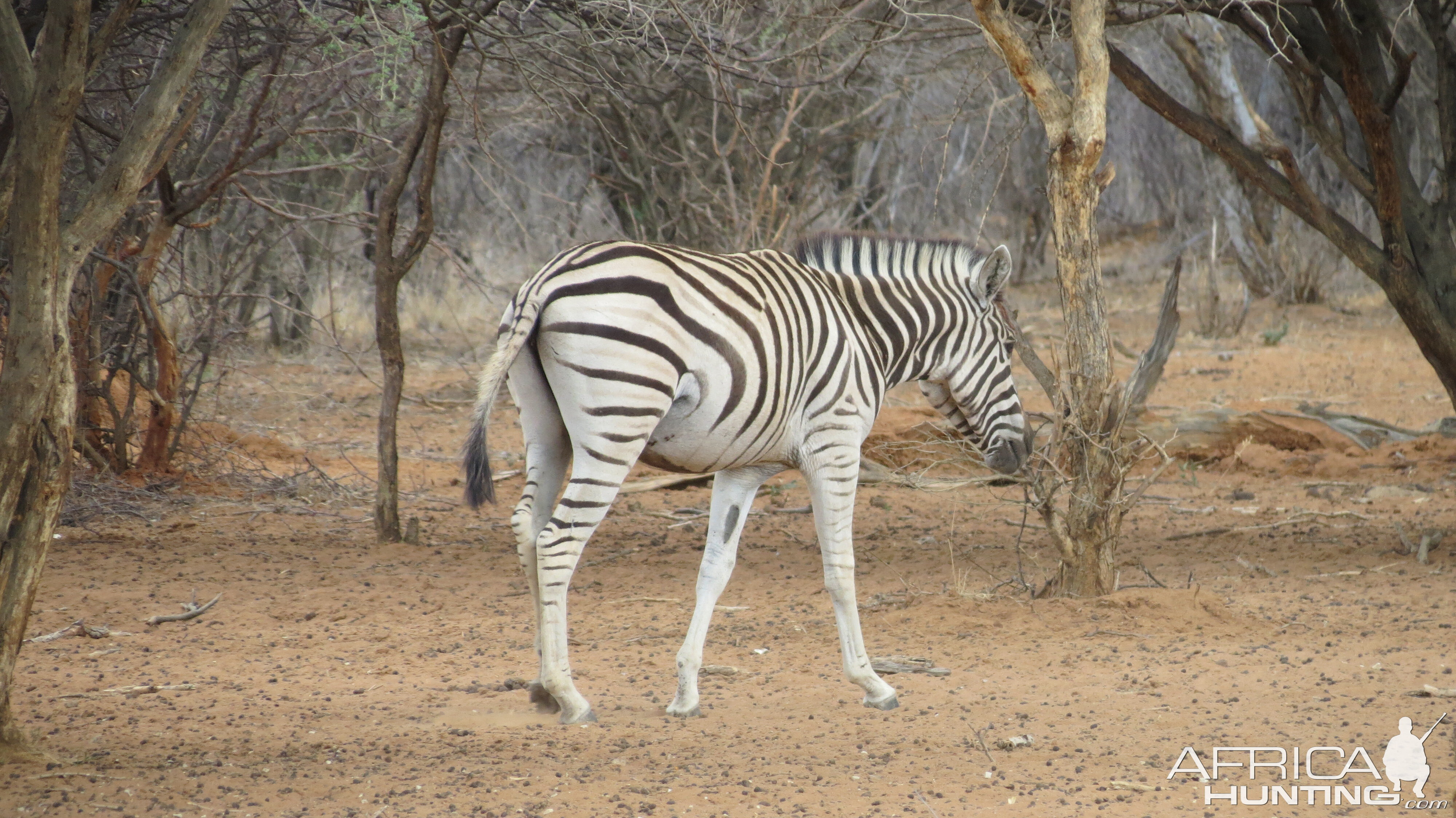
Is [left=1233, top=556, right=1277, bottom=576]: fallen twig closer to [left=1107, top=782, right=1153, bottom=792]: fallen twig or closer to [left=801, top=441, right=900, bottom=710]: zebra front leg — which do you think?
[left=801, top=441, right=900, bottom=710]: zebra front leg

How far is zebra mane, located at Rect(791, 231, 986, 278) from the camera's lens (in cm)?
542

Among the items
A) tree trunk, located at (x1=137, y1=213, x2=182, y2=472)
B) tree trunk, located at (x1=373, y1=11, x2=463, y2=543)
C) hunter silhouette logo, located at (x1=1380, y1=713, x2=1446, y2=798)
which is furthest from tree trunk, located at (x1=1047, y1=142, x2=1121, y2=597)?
tree trunk, located at (x1=137, y1=213, x2=182, y2=472)

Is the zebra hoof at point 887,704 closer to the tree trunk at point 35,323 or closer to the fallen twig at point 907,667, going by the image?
the fallen twig at point 907,667

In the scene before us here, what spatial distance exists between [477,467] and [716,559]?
105 cm

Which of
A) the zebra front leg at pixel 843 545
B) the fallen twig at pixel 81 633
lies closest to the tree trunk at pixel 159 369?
the fallen twig at pixel 81 633

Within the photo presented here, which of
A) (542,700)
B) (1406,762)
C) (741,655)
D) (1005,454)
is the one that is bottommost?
(741,655)

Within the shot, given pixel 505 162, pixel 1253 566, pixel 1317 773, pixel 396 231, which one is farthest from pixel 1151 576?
pixel 505 162

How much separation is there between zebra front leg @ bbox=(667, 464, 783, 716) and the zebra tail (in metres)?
0.95

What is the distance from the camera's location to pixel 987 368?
5621 millimetres

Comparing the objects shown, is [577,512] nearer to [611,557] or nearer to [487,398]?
[487,398]


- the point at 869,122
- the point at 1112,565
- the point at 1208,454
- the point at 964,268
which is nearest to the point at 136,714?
the point at 964,268

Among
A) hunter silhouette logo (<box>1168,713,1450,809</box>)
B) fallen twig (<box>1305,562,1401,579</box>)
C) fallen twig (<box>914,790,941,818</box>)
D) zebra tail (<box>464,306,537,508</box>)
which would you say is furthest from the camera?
fallen twig (<box>1305,562,1401,579</box>)

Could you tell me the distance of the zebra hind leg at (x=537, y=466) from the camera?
14.9ft

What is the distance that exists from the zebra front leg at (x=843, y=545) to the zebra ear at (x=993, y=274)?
118 cm
